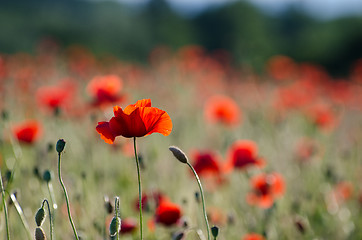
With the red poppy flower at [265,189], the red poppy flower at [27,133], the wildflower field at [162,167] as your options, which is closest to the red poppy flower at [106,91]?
the wildflower field at [162,167]

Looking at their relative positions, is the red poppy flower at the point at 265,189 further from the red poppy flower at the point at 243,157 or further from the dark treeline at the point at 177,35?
the dark treeline at the point at 177,35

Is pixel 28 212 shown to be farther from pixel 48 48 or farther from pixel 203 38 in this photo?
pixel 203 38

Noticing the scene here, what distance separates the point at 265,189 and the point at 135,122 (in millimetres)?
1096

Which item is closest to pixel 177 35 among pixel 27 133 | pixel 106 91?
pixel 106 91

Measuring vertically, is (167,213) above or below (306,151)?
above

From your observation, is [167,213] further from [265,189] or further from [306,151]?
[306,151]

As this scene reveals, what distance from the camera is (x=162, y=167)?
10.5ft

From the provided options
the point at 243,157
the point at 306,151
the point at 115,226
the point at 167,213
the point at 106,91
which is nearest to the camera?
the point at 115,226

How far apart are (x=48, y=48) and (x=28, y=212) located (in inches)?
187

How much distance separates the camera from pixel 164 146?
3846 mm

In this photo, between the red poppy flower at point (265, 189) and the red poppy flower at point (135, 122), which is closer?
the red poppy flower at point (135, 122)

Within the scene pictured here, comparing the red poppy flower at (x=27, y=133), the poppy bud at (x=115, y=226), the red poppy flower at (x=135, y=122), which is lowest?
the red poppy flower at (x=27, y=133)

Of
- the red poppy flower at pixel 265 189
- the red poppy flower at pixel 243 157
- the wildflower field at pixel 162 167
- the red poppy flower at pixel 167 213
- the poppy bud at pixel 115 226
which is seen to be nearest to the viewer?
the poppy bud at pixel 115 226

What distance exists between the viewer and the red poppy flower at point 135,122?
1.25m
